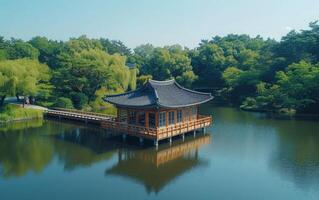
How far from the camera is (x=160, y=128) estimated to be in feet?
84.5

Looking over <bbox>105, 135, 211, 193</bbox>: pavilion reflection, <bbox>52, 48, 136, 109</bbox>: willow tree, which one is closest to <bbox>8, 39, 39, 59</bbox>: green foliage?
<bbox>52, 48, 136, 109</bbox>: willow tree

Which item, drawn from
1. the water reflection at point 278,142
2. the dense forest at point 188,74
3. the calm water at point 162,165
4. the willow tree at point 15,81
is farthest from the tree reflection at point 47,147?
the water reflection at point 278,142

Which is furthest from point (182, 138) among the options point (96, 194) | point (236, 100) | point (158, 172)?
point (236, 100)

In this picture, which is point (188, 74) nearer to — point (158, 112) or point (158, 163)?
point (158, 112)

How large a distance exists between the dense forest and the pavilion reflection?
17.6 metres

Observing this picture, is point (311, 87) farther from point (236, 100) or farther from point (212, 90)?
point (212, 90)

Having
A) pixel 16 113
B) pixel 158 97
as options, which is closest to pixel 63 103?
pixel 16 113

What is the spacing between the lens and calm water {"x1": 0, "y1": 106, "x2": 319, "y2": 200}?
1716cm

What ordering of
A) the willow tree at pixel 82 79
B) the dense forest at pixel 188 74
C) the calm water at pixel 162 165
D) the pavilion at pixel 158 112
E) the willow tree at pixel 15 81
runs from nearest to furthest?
the calm water at pixel 162 165
the pavilion at pixel 158 112
the willow tree at pixel 15 81
the dense forest at pixel 188 74
the willow tree at pixel 82 79

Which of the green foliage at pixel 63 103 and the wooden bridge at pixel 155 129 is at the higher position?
the green foliage at pixel 63 103

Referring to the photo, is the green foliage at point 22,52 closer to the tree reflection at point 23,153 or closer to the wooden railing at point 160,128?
the tree reflection at point 23,153

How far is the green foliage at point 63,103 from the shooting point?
40.7 m

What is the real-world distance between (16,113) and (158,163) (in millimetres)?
19666

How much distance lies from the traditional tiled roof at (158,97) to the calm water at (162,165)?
9.48 ft
